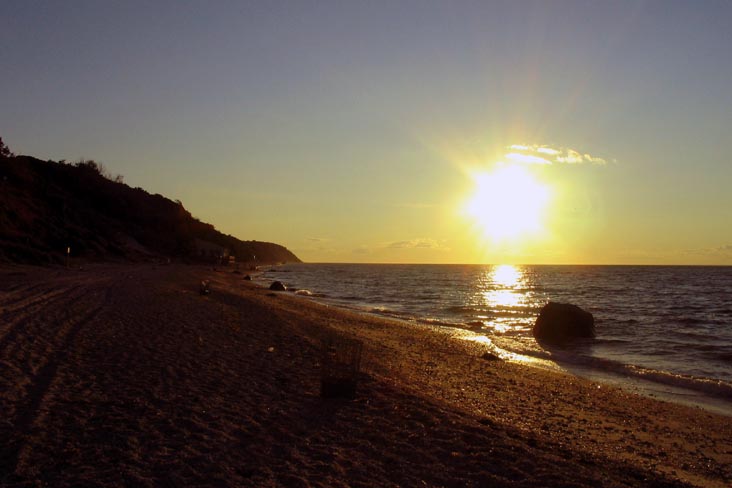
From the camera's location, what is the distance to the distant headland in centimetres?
4794

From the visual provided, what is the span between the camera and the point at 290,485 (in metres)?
5.95

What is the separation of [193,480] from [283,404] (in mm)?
3185

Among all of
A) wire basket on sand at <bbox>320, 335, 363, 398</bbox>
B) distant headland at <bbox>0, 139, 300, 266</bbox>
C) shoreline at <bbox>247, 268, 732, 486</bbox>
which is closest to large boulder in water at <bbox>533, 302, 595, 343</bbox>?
shoreline at <bbox>247, 268, 732, 486</bbox>

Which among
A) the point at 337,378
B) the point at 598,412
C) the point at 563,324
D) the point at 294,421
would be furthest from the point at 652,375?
the point at 294,421

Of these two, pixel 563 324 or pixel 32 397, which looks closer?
pixel 32 397

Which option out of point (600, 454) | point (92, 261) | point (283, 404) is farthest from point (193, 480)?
point (92, 261)

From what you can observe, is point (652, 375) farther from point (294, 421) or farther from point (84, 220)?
point (84, 220)

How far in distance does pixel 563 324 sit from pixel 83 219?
212 ft

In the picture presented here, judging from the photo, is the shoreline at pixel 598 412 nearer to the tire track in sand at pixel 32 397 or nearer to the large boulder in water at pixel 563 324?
the tire track in sand at pixel 32 397

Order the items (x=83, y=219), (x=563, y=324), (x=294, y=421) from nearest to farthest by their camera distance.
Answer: (x=294, y=421) → (x=563, y=324) → (x=83, y=219)

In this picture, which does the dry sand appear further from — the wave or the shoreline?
the wave

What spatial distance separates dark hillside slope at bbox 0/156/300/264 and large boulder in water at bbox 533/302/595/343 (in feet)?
116

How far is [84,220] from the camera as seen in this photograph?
69.9 m

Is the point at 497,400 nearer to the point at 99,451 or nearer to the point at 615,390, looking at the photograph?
the point at 615,390
